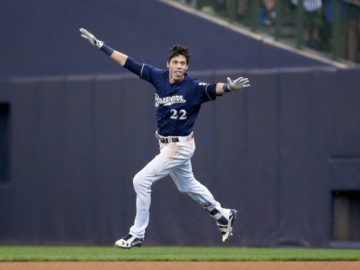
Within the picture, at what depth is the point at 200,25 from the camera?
12.5m

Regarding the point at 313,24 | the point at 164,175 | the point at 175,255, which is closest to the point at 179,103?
the point at 164,175

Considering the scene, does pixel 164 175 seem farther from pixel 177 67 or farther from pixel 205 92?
pixel 177 67

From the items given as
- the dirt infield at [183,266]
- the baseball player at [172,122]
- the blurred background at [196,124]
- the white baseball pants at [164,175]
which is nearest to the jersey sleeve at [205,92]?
the baseball player at [172,122]

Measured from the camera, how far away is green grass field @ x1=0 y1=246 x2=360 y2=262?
898 cm

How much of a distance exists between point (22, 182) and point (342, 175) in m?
4.74

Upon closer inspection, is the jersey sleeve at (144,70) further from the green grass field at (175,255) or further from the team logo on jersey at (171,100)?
the green grass field at (175,255)

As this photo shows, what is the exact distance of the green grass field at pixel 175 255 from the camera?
8984 millimetres

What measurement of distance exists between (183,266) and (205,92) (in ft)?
5.68

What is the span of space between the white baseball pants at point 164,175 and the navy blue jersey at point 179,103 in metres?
0.14

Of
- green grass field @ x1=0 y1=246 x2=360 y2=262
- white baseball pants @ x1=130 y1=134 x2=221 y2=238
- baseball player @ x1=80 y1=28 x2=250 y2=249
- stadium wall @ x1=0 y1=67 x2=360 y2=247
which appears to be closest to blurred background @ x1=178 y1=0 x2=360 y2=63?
stadium wall @ x1=0 y1=67 x2=360 y2=247

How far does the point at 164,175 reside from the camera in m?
8.22

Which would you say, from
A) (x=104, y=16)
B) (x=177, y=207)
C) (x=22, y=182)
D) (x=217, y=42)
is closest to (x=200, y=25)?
(x=217, y=42)

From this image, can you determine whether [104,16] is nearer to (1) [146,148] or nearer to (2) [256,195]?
(1) [146,148]

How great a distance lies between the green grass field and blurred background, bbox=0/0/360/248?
2.77 feet
